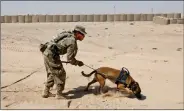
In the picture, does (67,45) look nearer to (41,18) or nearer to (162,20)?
(162,20)

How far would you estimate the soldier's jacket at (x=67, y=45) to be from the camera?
6902 mm

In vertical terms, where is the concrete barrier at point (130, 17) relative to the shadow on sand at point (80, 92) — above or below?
above

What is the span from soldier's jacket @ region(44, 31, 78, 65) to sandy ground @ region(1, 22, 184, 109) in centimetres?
91

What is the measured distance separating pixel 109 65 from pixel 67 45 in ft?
12.4

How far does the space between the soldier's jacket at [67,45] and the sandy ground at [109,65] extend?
0.91 metres

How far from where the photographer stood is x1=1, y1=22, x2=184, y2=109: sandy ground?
7.12 metres

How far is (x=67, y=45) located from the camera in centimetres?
696

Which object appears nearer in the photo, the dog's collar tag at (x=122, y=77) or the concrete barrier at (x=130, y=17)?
the dog's collar tag at (x=122, y=77)

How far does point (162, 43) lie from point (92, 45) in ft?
11.1

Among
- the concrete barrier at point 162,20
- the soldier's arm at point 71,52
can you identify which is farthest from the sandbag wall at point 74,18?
the soldier's arm at point 71,52

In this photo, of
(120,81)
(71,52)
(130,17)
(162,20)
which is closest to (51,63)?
(71,52)

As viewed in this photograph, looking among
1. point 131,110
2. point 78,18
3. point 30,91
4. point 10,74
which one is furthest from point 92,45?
point 78,18

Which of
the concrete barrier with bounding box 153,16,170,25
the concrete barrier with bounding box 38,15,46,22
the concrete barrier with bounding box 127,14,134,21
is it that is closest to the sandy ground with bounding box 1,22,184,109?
the concrete barrier with bounding box 153,16,170,25

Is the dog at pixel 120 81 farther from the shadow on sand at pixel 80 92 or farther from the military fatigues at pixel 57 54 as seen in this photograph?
the military fatigues at pixel 57 54
